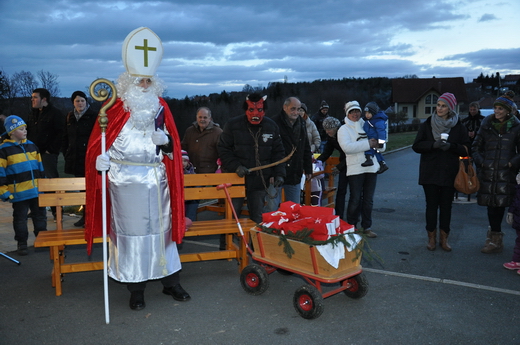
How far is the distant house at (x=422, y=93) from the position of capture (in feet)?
310

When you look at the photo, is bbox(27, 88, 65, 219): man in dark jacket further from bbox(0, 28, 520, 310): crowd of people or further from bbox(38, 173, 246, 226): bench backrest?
bbox(38, 173, 246, 226): bench backrest

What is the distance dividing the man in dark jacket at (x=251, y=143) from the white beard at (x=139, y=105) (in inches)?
61.4

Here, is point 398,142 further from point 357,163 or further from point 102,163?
point 102,163

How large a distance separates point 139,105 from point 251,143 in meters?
1.84

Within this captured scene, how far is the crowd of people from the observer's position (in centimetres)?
474

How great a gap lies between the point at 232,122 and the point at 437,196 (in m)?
3.05

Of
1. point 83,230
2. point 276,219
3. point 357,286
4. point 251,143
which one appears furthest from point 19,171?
point 357,286

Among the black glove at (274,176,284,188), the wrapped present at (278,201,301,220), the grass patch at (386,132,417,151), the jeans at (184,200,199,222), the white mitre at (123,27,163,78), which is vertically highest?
the white mitre at (123,27,163,78)

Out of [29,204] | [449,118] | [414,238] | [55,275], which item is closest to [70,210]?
[29,204]

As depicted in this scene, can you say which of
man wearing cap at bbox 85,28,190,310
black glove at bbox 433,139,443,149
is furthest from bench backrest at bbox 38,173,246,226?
black glove at bbox 433,139,443,149

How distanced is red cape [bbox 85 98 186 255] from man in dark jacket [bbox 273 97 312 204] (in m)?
2.15

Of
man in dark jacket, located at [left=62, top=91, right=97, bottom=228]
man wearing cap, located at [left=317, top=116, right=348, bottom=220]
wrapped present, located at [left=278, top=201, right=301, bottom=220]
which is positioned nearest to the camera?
wrapped present, located at [left=278, top=201, right=301, bottom=220]

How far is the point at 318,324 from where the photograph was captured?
441 cm

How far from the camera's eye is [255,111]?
19.8 ft
